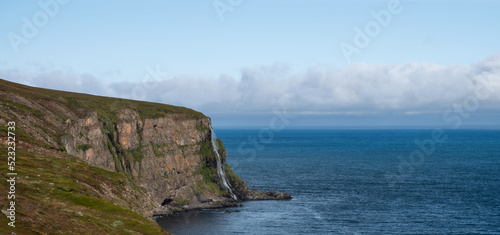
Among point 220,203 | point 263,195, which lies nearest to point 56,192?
point 220,203

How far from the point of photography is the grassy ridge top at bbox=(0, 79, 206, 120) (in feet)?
395

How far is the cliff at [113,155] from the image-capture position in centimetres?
5766

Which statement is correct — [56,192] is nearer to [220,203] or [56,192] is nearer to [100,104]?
[100,104]

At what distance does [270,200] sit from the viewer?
6122 inches

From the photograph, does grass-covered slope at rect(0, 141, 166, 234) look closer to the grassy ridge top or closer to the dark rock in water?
the grassy ridge top

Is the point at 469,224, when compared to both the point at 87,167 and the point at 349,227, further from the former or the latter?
the point at 87,167

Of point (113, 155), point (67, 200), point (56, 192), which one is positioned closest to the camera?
point (67, 200)

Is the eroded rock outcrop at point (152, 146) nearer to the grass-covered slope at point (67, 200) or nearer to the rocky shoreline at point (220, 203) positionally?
the rocky shoreline at point (220, 203)

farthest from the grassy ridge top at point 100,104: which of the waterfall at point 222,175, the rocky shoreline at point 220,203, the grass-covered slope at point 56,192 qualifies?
the rocky shoreline at point 220,203

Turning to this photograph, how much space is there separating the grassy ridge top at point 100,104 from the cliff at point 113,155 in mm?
374

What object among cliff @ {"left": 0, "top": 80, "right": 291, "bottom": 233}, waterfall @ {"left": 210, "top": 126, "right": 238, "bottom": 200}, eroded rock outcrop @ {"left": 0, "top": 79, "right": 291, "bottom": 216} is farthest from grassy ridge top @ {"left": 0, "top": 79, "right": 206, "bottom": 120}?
waterfall @ {"left": 210, "top": 126, "right": 238, "bottom": 200}

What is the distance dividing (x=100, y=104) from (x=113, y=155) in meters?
21.9

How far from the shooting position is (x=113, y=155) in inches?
5118

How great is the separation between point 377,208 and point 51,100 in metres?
91.5
